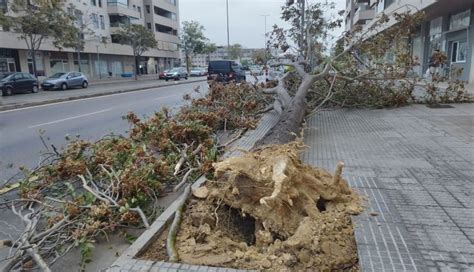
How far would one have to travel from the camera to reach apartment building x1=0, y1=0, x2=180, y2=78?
110ft

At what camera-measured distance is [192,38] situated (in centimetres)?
6353

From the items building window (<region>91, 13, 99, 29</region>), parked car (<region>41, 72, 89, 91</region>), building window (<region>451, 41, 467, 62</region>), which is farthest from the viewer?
building window (<region>91, 13, 99, 29</region>)

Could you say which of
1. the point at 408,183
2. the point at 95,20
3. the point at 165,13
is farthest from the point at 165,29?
the point at 408,183

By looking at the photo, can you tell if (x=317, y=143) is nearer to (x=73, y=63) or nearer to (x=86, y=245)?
(x=86, y=245)

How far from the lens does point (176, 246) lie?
3.16m

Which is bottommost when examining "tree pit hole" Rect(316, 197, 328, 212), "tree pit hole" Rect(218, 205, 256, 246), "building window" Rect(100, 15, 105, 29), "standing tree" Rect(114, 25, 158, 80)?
"tree pit hole" Rect(218, 205, 256, 246)

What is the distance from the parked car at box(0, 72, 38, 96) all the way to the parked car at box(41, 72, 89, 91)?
153cm

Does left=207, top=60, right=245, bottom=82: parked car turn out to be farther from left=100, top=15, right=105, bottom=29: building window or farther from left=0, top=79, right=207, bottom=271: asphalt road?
left=100, top=15, right=105, bottom=29: building window

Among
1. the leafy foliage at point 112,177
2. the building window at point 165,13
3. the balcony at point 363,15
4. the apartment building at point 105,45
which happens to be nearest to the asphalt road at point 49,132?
the leafy foliage at point 112,177

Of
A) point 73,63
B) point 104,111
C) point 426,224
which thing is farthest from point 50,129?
point 73,63

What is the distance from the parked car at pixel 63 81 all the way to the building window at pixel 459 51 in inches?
1009

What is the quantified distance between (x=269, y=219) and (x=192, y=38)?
63073 millimetres

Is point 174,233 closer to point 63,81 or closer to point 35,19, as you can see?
point 63,81

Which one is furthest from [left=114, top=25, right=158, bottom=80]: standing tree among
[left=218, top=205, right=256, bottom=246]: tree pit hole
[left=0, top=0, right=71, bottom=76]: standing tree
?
[left=218, top=205, right=256, bottom=246]: tree pit hole
